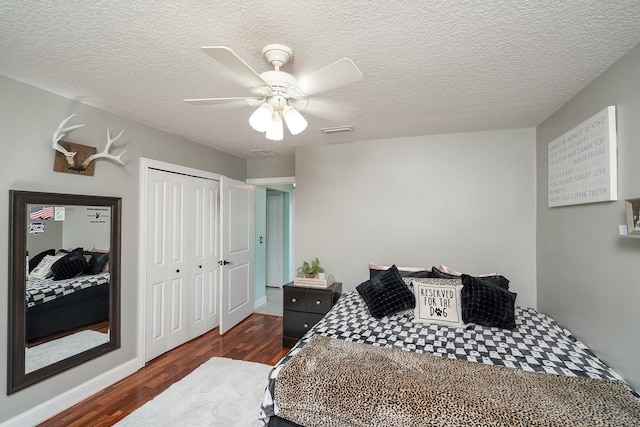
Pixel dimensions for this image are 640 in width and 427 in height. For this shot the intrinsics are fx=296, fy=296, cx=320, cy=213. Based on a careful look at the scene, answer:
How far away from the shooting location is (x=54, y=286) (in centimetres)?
238

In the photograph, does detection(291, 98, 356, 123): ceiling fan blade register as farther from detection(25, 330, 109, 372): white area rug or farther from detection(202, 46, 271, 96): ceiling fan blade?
detection(25, 330, 109, 372): white area rug

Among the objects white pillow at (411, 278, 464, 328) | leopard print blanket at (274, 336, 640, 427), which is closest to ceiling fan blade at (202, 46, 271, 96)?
leopard print blanket at (274, 336, 640, 427)

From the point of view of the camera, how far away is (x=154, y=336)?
318 cm

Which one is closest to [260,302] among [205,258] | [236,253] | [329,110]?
[236,253]

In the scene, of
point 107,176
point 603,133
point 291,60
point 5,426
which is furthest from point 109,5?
point 603,133

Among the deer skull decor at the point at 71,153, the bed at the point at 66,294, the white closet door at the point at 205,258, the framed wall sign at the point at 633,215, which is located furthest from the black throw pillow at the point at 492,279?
the deer skull decor at the point at 71,153

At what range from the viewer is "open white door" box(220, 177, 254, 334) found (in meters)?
4.04

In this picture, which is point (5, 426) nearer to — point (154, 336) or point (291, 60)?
point (154, 336)

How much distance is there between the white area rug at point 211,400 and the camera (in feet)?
7.11

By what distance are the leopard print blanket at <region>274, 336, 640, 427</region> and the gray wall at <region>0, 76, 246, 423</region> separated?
1981 millimetres

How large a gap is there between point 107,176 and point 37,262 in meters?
0.88

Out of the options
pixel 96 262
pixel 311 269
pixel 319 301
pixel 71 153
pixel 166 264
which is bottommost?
pixel 319 301

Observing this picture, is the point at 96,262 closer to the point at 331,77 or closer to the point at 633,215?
the point at 331,77

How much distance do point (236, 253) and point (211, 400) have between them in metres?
2.15
